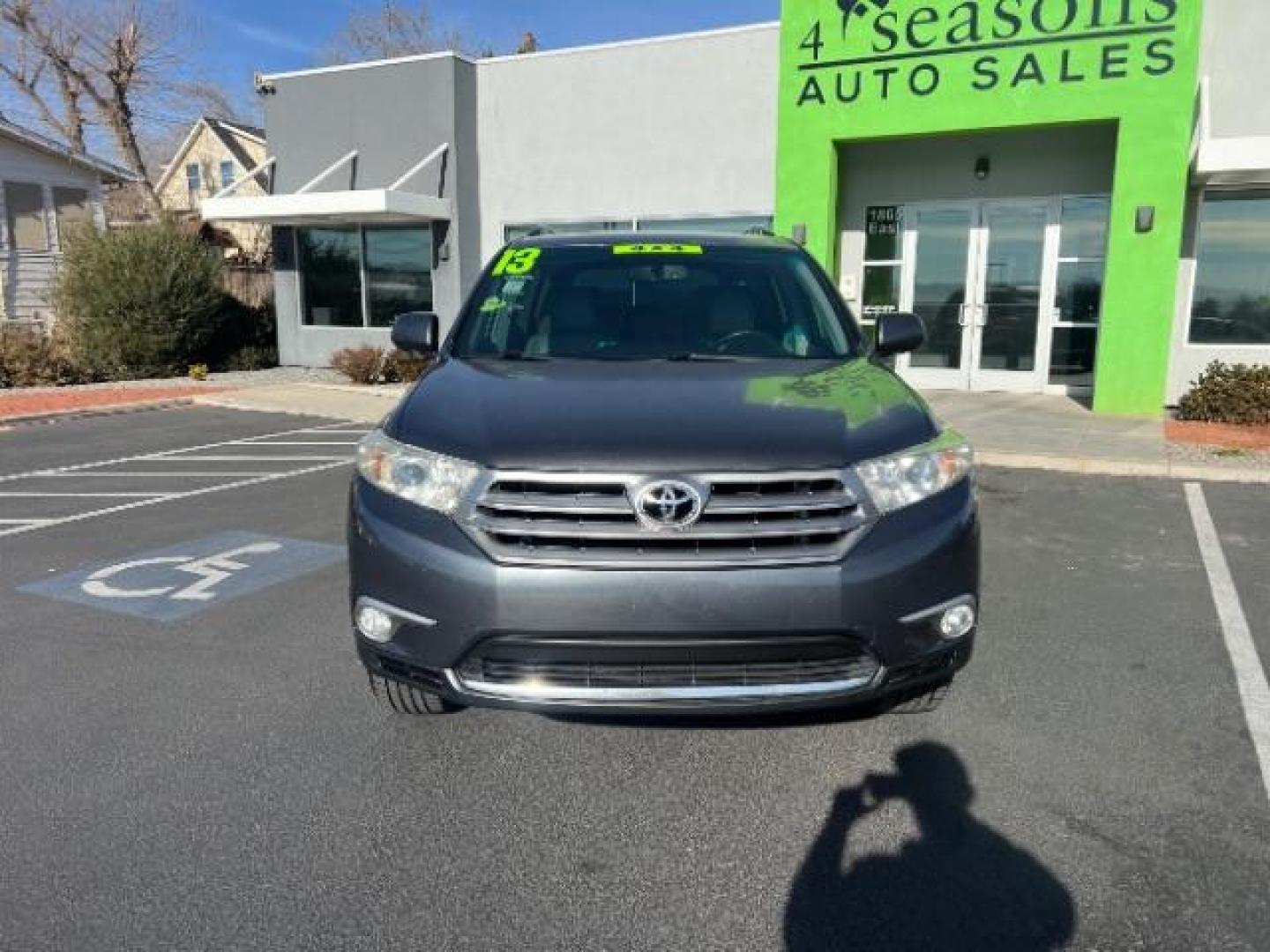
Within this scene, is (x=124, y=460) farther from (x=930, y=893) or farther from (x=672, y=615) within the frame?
(x=930, y=893)

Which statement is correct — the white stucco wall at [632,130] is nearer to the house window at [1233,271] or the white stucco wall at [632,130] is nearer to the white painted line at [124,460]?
the house window at [1233,271]

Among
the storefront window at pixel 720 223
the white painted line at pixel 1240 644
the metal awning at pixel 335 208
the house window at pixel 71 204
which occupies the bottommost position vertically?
the white painted line at pixel 1240 644

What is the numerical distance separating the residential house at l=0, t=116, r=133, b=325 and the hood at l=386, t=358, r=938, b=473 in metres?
19.9

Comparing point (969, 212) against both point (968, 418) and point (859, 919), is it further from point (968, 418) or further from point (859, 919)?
point (859, 919)

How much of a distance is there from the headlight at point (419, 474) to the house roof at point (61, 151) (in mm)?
21855

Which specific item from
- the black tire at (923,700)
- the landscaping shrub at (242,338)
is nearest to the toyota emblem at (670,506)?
the black tire at (923,700)

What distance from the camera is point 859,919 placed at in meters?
2.39

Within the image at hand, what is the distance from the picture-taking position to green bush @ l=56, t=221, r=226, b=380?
15.7 m

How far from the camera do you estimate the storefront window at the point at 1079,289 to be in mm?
12531

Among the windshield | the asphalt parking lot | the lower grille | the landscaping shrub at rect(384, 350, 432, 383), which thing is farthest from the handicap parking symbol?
the landscaping shrub at rect(384, 350, 432, 383)

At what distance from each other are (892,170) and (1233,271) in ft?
15.0

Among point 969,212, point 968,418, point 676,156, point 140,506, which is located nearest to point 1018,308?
point 969,212

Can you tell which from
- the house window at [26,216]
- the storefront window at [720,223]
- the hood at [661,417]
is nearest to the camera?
the hood at [661,417]

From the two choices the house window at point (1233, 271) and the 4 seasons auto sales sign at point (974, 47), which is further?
A: the house window at point (1233, 271)
